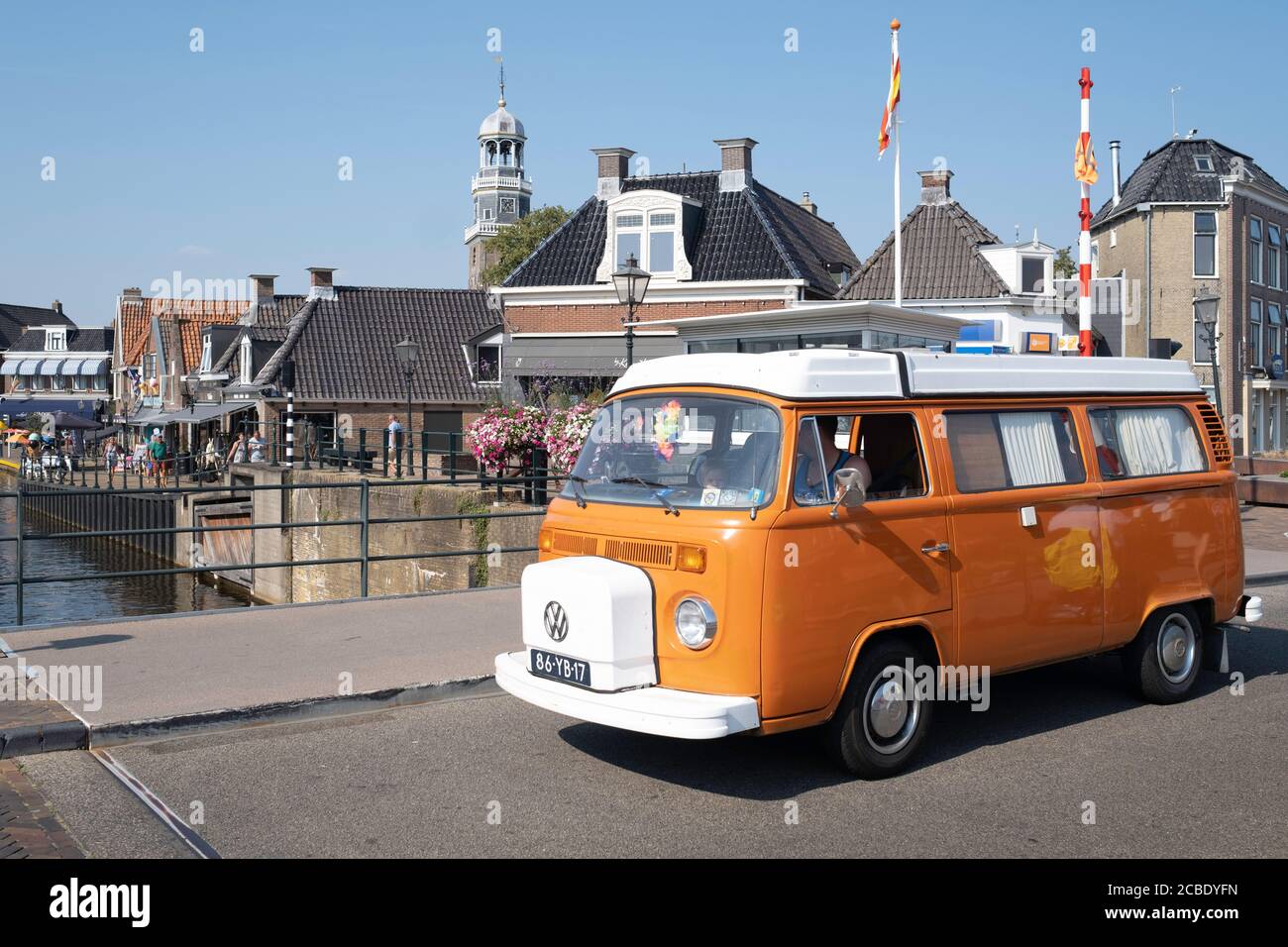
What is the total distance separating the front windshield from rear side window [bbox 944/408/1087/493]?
130 centimetres

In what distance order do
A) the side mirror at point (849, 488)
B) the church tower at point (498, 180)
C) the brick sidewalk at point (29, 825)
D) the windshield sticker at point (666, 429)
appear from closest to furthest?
the brick sidewalk at point (29, 825) → the side mirror at point (849, 488) → the windshield sticker at point (666, 429) → the church tower at point (498, 180)

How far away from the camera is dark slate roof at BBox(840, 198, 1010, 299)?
31266 mm

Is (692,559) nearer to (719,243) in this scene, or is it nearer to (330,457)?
(330,457)

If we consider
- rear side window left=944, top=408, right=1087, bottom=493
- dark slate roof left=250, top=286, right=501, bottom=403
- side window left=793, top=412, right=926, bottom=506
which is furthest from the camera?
dark slate roof left=250, top=286, right=501, bottom=403

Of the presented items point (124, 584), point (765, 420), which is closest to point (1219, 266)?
point (124, 584)

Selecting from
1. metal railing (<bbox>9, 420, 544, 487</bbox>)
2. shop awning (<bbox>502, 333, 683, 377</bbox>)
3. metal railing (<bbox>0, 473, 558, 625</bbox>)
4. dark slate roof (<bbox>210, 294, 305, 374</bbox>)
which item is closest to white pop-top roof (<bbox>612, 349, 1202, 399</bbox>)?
metal railing (<bbox>0, 473, 558, 625</bbox>)

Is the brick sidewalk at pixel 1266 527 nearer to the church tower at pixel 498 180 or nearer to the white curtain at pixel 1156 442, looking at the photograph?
the white curtain at pixel 1156 442

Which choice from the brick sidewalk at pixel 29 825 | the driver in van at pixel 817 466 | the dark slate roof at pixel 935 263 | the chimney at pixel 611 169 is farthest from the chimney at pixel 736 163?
the brick sidewalk at pixel 29 825

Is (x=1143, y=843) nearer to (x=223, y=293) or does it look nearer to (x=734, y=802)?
(x=734, y=802)

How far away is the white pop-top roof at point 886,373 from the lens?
6.25 m

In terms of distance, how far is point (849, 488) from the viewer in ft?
19.8

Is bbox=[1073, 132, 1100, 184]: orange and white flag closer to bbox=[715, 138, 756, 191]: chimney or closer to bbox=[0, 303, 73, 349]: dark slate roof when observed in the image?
bbox=[715, 138, 756, 191]: chimney

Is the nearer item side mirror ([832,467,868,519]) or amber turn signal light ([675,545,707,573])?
amber turn signal light ([675,545,707,573])

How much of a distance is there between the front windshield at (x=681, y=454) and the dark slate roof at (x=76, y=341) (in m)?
100
